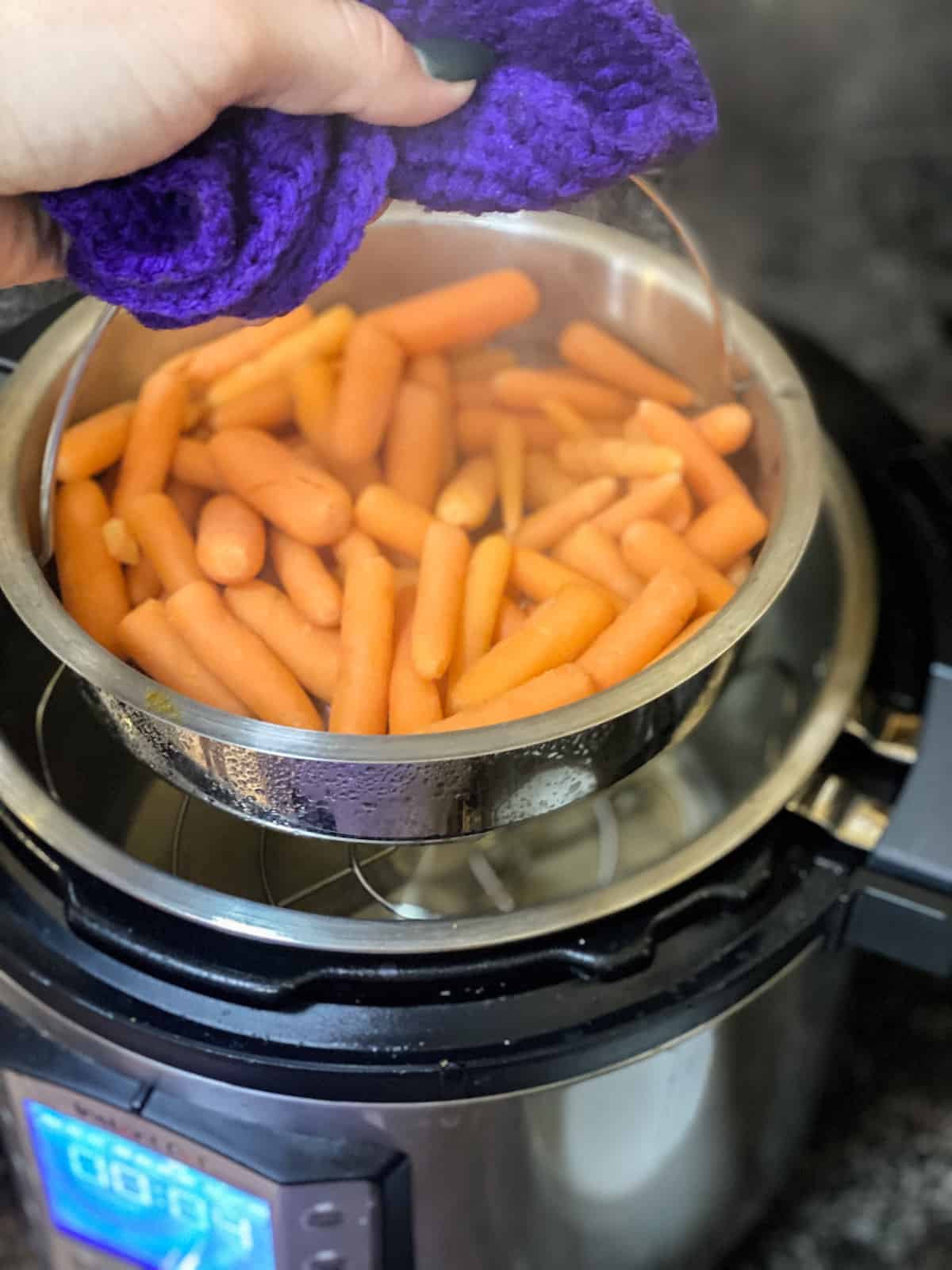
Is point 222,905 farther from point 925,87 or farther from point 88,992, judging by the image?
point 925,87

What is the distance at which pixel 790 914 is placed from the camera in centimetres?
71

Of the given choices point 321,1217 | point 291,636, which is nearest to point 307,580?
point 291,636

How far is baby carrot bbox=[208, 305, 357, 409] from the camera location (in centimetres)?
85

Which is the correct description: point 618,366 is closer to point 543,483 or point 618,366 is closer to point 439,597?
point 543,483

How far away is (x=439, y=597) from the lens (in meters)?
0.73

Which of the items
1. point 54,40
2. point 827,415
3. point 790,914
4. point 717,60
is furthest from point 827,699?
point 717,60

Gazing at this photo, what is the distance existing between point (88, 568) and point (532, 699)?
284 mm

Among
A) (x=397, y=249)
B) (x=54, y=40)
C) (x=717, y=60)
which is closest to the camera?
(x=54, y=40)

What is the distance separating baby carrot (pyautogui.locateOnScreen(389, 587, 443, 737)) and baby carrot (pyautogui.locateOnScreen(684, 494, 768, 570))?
0.20 m

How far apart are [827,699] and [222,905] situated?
393 millimetres

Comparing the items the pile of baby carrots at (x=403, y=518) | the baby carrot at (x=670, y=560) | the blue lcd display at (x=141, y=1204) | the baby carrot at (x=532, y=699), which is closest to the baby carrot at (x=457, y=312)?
the pile of baby carrots at (x=403, y=518)

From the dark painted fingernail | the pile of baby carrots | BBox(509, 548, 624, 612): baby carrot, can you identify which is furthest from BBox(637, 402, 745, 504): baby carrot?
the dark painted fingernail

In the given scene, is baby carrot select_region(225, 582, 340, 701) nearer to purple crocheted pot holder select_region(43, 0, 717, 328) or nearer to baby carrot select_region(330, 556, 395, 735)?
baby carrot select_region(330, 556, 395, 735)

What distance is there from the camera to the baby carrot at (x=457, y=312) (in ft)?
2.88
